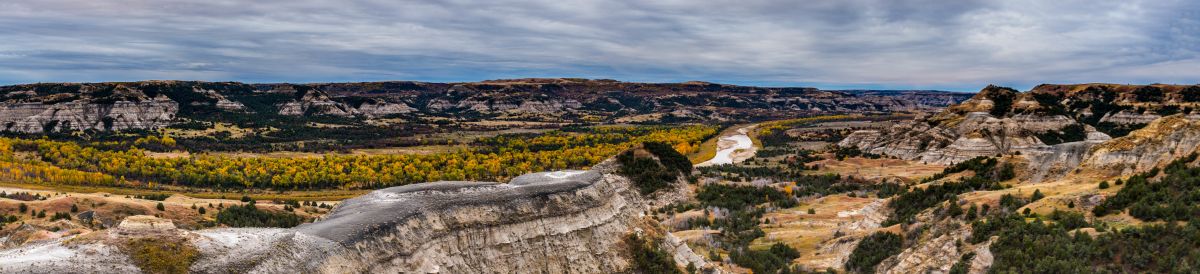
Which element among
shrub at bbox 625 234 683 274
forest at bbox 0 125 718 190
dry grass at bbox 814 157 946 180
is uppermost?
shrub at bbox 625 234 683 274

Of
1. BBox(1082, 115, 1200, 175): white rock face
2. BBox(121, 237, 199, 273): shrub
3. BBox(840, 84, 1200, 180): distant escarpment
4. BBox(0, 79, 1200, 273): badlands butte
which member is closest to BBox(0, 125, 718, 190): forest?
BBox(0, 79, 1200, 273): badlands butte

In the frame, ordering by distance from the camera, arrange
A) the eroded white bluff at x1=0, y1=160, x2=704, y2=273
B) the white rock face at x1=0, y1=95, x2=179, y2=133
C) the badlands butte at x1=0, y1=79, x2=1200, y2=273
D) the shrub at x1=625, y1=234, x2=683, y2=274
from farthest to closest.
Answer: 1. the white rock face at x1=0, y1=95, x2=179, y2=133
2. the shrub at x1=625, y1=234, x2=683, y2=274
3. the badlands butte at x1=0, y1=79, x2=1200, y2=273
4. the eroded white bluff at x1=0, y1=160, x2=704, y2=273

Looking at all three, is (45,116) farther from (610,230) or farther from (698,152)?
(610,230)

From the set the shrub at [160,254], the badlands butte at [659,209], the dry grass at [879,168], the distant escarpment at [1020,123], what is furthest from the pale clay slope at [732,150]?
the shrub at [160,254]

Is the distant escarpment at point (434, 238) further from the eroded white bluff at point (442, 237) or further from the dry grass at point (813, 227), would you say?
the dry grass at point (813, 227)

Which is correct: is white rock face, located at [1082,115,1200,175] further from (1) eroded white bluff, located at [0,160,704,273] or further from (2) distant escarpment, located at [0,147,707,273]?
(1) eroded white bluff, located at [0,160,704,273]

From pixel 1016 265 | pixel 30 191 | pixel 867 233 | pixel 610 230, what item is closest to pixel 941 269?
pixel 1016 265

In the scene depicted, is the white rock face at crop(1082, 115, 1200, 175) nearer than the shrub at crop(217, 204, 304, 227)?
Yes
